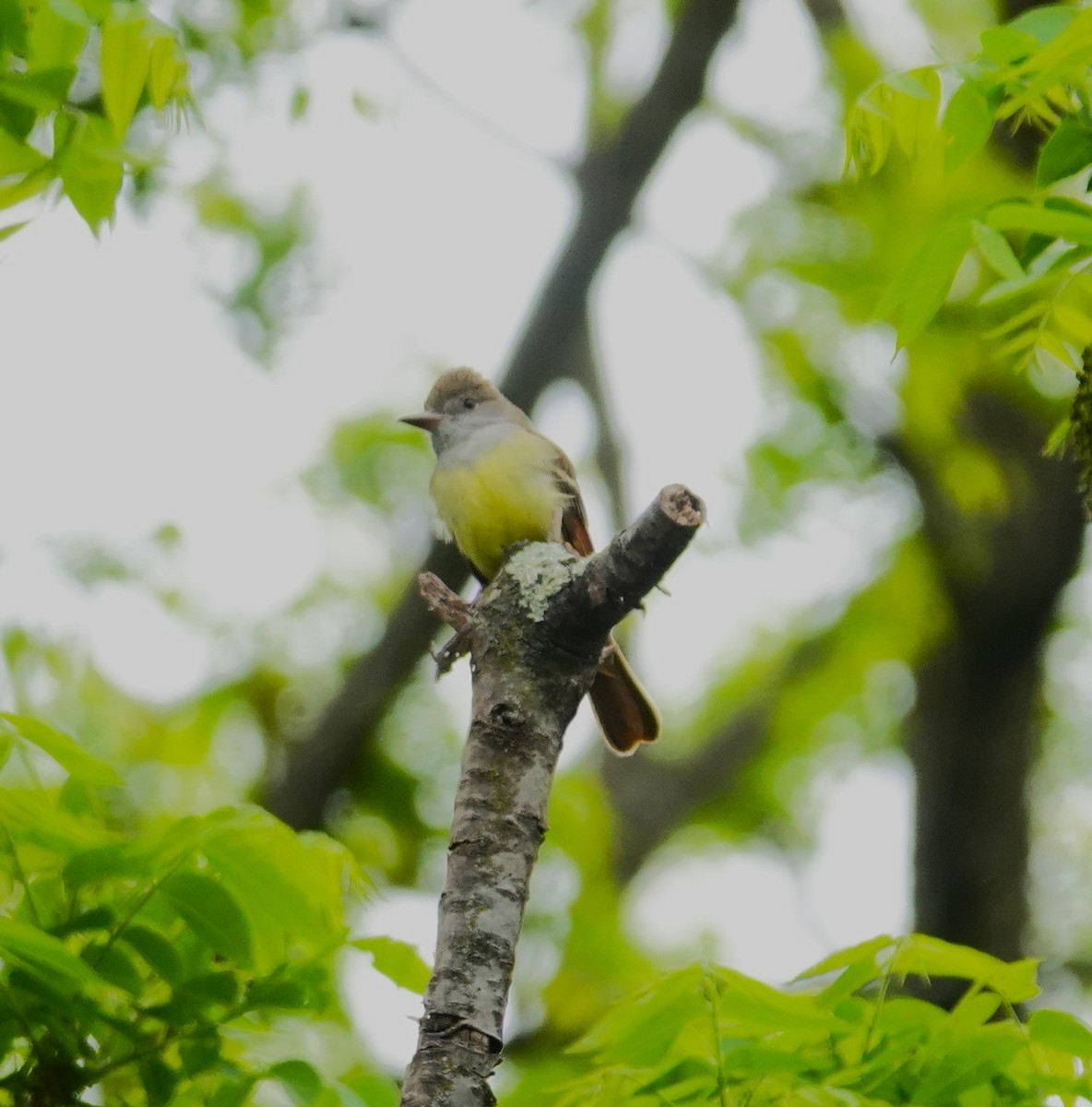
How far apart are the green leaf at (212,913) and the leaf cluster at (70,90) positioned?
1.15 m

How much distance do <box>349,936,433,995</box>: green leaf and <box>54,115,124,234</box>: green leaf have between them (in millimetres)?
1398

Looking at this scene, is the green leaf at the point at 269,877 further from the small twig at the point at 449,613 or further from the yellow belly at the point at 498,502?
the yellow belly at the point at 498,502

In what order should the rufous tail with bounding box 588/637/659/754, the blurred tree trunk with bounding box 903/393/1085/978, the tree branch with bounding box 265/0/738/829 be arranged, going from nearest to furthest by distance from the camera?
the rufous tail with bounding box 588/637/659/754, the tree branch with bounding box 265/0/738/829, the blurred tree trunk with bounding box 903/393/1085/978

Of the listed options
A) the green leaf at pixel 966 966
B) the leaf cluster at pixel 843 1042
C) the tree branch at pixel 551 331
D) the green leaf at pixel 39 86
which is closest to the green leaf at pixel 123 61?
the green leaf at pixel 39 86

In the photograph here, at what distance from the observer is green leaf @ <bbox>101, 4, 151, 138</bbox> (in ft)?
8.96

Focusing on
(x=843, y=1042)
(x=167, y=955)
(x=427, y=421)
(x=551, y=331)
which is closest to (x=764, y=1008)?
(x=843, y=1042)

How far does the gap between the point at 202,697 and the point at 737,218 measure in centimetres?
411

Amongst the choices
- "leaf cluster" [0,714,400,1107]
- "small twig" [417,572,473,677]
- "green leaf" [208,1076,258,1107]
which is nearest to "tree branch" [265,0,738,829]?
"small twig" [417,572,473,677]

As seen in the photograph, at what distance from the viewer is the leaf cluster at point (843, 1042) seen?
2.17 metres

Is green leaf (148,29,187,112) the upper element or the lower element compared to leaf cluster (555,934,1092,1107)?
upper

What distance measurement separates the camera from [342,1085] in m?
2.47

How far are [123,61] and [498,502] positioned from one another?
2.56m

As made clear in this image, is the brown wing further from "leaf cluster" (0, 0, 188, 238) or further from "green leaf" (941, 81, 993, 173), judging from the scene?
"green leaf" (941, 81, 993, 173)

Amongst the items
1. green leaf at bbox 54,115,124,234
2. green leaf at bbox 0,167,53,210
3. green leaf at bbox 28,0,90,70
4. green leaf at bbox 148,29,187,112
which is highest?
green leaf at bbox 148,29,187,112
